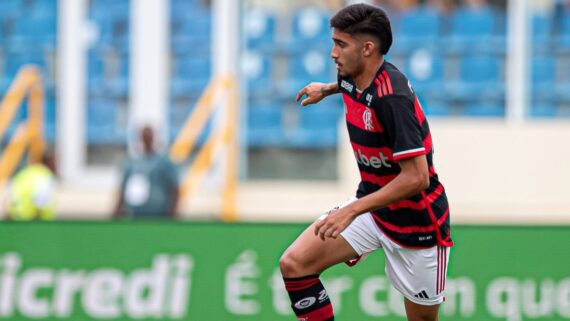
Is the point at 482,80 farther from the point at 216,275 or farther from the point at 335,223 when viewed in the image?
the point at 335,223

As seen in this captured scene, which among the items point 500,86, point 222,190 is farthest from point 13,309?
point 500,86

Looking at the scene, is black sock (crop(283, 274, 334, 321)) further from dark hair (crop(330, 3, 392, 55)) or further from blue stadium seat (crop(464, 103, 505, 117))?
blue stadium seat (crop(464, 103, 505, 117))

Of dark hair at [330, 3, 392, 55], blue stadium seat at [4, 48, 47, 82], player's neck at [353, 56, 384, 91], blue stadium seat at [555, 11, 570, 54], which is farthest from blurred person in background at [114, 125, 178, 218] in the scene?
dark hair at [330, 3, 392, 55]

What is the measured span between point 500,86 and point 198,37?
3333 mm

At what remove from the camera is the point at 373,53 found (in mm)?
5824

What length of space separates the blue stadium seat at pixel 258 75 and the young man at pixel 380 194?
20.2 feet

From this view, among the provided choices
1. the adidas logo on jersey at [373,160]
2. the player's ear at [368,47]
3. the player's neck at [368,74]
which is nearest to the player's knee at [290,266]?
the adidas logo on jersey at [373,160]

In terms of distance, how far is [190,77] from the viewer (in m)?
13.0

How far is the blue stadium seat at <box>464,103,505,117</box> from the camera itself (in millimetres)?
12258

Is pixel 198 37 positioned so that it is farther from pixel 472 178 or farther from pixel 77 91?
pixel 472 178

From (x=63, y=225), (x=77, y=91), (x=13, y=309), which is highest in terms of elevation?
(x=77, y=91)

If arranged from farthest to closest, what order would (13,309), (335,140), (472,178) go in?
(335,140), (472,178), (13,309)

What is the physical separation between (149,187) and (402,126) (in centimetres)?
578

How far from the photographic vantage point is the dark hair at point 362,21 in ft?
18.8
